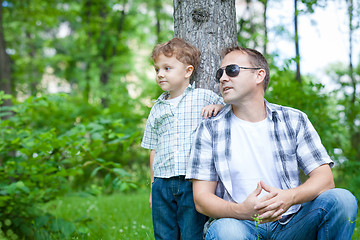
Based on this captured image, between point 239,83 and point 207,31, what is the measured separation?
784 millimetres

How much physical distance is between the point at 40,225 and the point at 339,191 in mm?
3156

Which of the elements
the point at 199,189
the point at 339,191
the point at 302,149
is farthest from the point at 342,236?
the point at 199,189

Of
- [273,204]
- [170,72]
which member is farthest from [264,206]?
[170,72]

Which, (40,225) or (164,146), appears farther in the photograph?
(40,225)

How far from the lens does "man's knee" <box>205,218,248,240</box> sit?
201cm

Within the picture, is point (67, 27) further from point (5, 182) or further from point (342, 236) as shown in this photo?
point (342, 236)

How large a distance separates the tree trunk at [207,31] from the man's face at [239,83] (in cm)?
50

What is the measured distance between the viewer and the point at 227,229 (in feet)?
6.64

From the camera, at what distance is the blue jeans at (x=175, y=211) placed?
2.43 meters

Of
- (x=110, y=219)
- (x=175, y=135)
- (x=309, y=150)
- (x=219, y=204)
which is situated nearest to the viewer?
(x=219, y=204)

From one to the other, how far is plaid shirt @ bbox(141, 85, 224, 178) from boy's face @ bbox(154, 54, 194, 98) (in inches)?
4.2

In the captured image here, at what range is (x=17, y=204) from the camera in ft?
13.0

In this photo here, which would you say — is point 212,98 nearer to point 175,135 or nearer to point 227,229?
point 175,135

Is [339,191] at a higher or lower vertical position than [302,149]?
lower
